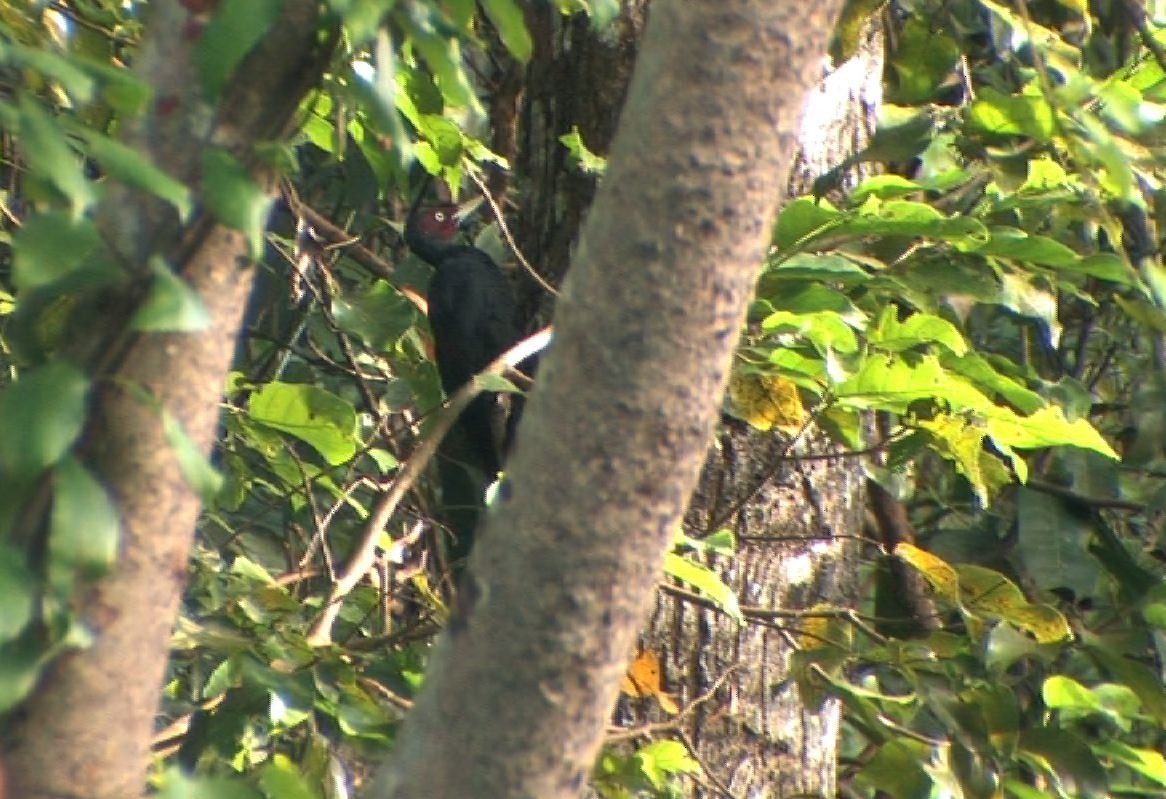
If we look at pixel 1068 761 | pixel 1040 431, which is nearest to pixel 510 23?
pixel 1040 431

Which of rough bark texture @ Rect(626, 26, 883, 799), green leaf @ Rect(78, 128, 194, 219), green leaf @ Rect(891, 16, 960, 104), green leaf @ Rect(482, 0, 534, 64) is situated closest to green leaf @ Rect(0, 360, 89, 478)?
green leaf @ Rect(78, 128, 194, 219)

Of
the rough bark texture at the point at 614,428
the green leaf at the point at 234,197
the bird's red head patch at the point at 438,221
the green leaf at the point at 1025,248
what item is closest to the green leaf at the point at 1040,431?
the green leaf at the point at 1025,248

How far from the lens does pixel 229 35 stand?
1.00 meters

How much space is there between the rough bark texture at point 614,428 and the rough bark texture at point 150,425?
Result: 0.58ft

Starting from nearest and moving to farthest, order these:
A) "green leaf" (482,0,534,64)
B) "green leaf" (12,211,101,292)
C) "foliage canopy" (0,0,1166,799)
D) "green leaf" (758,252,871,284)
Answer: "green leaf" (12,211,101,292) < "foliage canopy" (0,0,1166,799) < "green leaf" (482,0,534,64) < "green leaf" (758,252,871,284)

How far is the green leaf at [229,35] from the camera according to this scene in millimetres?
988

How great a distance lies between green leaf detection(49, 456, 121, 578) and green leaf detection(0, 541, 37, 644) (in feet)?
0.05

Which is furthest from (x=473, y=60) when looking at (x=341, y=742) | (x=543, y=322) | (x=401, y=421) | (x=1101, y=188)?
(x=341, y=742)

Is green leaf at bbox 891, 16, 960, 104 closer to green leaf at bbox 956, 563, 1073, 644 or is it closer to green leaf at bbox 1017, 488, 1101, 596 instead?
green leaf at bbox 1017, 488, 1101, 596

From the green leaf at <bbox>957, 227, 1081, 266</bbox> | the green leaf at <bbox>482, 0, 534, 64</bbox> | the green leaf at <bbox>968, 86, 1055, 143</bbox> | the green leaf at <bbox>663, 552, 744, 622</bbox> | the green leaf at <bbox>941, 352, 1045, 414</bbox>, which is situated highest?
the green leaf at <bbox>968, 86, 1055, 143</bbox>

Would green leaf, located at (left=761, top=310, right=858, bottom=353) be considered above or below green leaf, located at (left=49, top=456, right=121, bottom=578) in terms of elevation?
above

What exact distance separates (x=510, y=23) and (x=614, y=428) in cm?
37

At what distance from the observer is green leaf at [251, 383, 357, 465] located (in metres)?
2.10

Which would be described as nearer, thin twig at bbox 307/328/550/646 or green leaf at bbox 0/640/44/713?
green leaf at bbox 0/640/44/713
